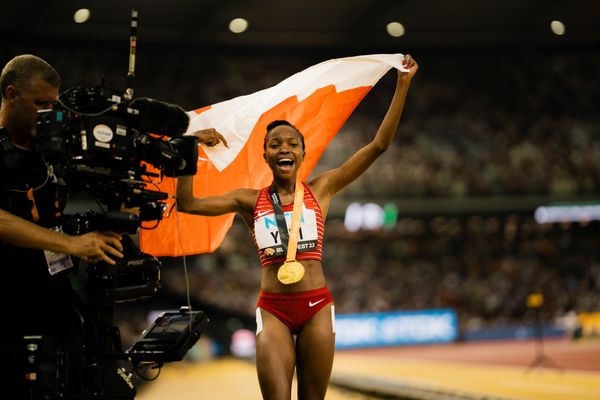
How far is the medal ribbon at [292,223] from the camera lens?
4551 mm

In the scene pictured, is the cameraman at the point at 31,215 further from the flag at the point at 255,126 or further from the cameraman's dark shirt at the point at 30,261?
the flag at the point at 255,126

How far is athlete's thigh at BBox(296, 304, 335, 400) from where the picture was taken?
4.48 meters

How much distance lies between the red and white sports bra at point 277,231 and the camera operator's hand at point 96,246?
1100mm

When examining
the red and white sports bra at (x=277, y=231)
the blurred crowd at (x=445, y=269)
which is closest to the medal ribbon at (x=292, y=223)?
the red and white sports bra at (x=277, y=231)

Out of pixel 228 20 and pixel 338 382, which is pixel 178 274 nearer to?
pixel 228 20

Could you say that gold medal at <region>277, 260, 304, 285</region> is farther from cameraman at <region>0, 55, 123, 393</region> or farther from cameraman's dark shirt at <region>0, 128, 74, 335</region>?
cameraman's dark shirt at <region>0, 128, 74, 335</region>

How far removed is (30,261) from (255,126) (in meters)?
2.42

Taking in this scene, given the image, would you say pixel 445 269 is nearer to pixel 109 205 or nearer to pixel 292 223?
pixel 292 223

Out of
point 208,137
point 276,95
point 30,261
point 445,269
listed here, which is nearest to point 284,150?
point 208,137

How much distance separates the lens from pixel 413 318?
23422mm

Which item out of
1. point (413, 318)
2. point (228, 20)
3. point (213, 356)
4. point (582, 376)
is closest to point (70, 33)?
point (228, 20)

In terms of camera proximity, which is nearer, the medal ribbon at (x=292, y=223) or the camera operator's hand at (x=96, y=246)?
the camera operator's hand at (x=96, y=246)

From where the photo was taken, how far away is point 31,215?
3990 millimetres

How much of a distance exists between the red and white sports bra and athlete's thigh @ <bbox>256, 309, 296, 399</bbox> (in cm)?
36
